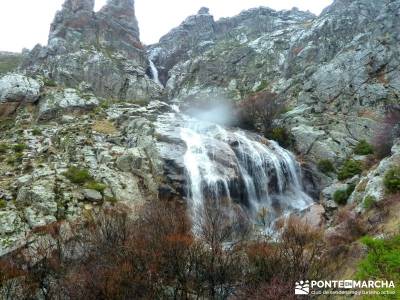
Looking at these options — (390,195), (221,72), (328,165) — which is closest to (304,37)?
(221,72)

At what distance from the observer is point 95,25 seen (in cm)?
7962

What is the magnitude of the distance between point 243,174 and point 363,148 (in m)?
15.5

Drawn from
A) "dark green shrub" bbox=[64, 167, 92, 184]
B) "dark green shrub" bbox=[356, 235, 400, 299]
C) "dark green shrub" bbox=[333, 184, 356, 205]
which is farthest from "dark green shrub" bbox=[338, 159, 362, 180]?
"dark green shrub" bbox=[64, 167, 92, 184]

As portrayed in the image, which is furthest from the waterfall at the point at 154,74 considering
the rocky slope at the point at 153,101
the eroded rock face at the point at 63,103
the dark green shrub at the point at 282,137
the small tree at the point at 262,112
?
the dark green shrub at the point at 282,137

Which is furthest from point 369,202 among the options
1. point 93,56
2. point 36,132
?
point 93,56

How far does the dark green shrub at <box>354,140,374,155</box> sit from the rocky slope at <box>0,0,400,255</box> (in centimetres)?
108

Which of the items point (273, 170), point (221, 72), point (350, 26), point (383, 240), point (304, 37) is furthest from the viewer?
point (221, 72)

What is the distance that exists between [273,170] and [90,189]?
18.4m

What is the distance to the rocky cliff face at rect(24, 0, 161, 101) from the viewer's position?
216 feet

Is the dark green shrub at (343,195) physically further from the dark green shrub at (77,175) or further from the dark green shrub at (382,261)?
the dark green shrub at (77,175)

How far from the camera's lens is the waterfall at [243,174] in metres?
31.0

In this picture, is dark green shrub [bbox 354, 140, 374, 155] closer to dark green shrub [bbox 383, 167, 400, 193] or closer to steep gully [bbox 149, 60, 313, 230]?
steep gully [bbox 149, 60, 313, 230]

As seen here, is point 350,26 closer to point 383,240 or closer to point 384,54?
point 384,54

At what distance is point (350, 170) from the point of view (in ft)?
119
